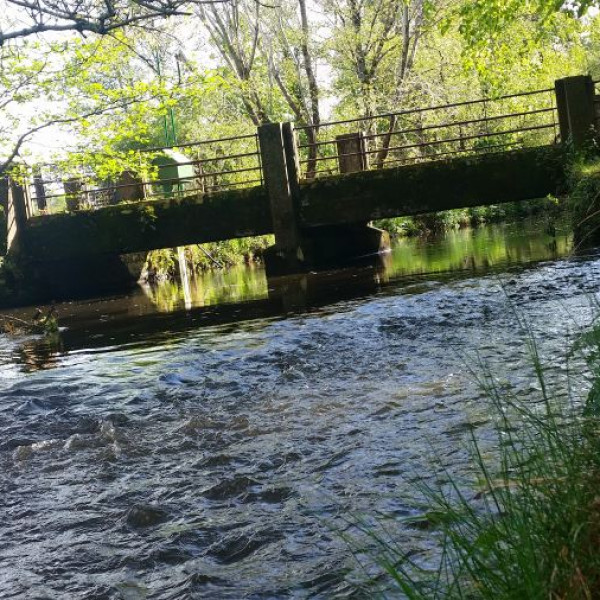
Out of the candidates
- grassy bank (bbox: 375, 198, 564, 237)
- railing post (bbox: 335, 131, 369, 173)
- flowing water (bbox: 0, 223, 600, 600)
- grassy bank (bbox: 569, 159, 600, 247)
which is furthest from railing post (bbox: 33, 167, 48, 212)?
grassy bank (bbox: 375, 198, 564, 237)

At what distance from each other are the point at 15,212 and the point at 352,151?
692cm

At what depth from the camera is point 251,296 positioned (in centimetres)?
1420

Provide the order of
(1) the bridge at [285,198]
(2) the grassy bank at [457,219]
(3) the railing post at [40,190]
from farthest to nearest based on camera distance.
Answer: (2) the grassy bank at [457,219] < (3) the railing post at [40,190] < (1) the bridge at [285,198]

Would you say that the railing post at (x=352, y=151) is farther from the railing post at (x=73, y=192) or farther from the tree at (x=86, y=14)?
the tree at (x=86, y=14)

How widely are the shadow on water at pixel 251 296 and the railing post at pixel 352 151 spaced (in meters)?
1.97

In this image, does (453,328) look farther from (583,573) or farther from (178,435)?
(583,573)

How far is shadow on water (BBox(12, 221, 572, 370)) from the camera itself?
1088 centimetres

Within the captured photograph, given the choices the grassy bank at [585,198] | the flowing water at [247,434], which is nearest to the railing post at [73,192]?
→ the flowing water at [247,434]

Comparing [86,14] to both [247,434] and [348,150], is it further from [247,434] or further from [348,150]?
[348,150]

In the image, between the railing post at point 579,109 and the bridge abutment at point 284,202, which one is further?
the bridge abutment at point 284,202

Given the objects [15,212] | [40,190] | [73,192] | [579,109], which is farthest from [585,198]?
[40,190]

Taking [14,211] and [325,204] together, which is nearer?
[325,204]

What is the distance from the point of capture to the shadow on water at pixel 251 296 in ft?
35.7

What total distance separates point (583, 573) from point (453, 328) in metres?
6.26
